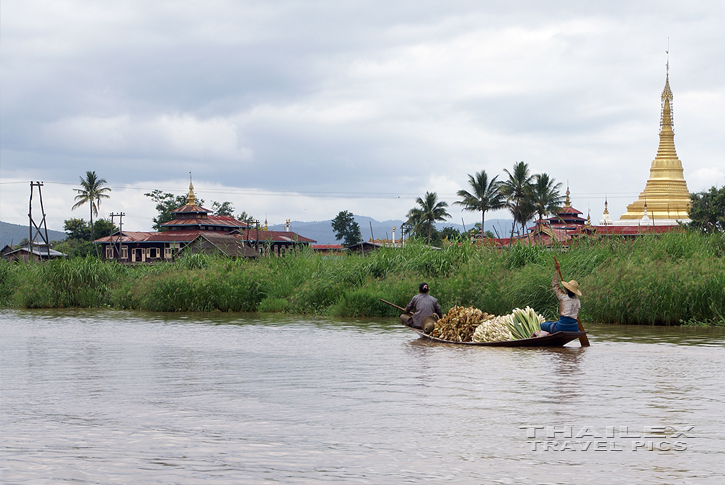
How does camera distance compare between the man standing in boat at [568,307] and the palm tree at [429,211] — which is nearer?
the man standing in boat at [568,307]

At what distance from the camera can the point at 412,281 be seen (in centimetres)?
2531

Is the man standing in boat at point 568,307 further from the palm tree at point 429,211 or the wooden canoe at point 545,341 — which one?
the palm tree at point 429,211

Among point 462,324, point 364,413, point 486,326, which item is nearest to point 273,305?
point 462,324

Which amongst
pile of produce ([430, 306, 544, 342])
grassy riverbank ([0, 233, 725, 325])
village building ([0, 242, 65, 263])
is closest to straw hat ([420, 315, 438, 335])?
pile of produce ([430, 306, 544, 342])

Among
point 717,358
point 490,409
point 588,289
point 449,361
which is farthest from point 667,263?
point 490,409

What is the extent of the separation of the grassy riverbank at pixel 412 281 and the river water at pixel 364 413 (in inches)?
162

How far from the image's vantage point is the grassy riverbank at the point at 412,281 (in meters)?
21.6

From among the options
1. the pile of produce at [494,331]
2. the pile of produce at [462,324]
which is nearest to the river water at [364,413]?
the pile of produce at [462,324]

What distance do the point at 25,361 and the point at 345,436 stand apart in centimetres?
910

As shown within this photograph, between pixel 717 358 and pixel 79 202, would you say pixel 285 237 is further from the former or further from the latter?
pixel 717 358

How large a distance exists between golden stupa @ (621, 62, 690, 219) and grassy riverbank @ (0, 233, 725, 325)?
63.3 metres

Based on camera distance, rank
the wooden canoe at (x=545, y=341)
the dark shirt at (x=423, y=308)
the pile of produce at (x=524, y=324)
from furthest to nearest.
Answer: the dark shirt at (x=423, y=308) → the pile of produce at (x=524, y=324) → the wooden canoe at (x=545, y=341)

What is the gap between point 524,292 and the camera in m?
22.7

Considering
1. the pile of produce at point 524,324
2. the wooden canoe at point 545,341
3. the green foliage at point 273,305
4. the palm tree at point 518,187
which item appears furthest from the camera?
the palm tree at point 518,187
